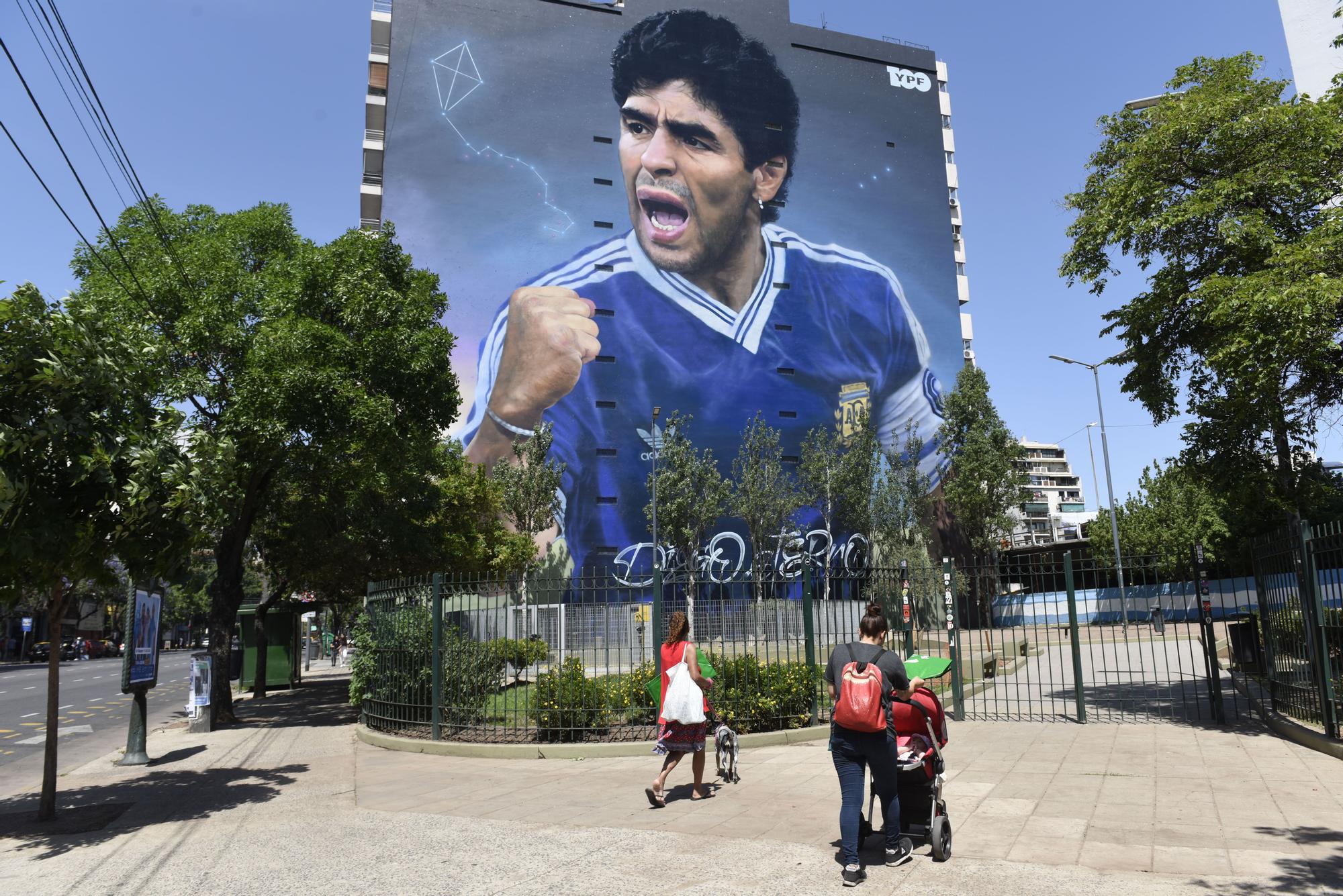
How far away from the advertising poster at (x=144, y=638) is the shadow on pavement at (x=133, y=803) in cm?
163

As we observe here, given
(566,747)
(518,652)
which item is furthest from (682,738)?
(518,652)

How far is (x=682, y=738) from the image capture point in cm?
815

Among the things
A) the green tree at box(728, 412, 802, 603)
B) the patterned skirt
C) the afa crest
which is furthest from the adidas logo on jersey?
the patterned skirt

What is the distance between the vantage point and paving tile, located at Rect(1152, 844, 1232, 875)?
5.68 m

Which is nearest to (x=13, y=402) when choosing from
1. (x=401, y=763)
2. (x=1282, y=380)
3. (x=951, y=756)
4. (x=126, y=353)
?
(x=126, y=353)

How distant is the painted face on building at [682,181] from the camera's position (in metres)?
59.6

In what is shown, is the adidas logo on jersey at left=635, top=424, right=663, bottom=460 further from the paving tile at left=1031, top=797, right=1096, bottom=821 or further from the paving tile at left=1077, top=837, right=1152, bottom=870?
the paving tile at left=1077, top=837, right=1152, bottom=870

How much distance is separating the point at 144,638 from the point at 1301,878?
1366 cm

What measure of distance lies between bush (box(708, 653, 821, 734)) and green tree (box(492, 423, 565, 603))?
108 ft

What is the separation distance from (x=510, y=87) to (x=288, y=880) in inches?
2354

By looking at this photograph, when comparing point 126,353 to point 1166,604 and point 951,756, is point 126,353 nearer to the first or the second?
point 951,756

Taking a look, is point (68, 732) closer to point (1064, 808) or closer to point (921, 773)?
point (921, 773)

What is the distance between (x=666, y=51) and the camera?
6181 cm

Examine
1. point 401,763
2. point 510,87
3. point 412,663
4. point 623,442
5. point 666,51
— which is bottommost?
point 401,763
